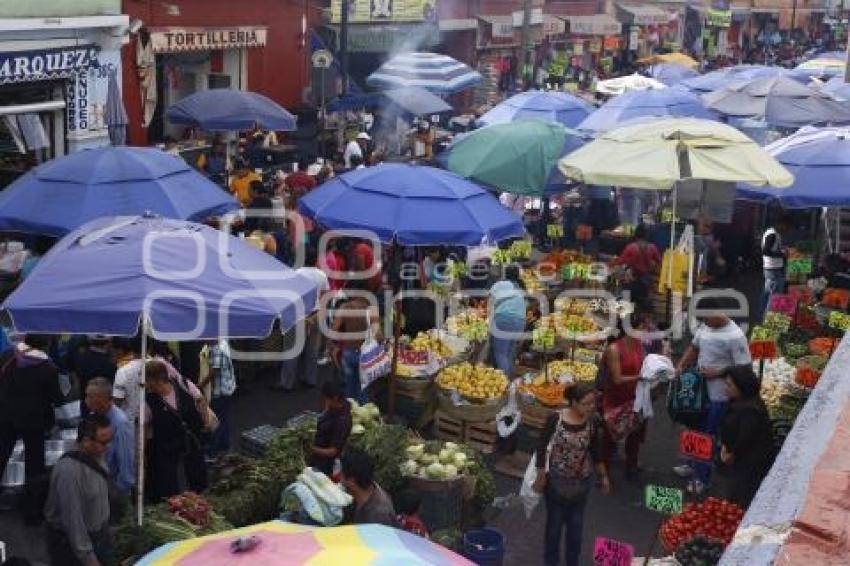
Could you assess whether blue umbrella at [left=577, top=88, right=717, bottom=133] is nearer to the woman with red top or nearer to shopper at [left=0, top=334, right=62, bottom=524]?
the woman with red top

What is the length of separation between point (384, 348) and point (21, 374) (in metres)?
3.71

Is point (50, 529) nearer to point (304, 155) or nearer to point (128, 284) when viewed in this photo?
point (128, 284)

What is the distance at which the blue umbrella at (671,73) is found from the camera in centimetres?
2888

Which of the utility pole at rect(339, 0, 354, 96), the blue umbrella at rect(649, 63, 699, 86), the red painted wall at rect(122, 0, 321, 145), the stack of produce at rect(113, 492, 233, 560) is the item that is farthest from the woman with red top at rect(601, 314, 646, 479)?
the blue umbrella at rect(649, 63, 699, 86)

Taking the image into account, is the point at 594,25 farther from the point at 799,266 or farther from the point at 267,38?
the point at 799,266

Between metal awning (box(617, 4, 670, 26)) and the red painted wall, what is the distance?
23.3m

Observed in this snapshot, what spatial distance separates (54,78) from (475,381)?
9.19 m

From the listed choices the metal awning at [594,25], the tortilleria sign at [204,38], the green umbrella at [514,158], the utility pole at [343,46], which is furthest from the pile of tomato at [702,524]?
the metal awning at [594,25]

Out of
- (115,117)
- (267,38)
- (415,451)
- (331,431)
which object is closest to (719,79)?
(267,38)

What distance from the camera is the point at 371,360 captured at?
9.91m

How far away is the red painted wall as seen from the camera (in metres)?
18.3

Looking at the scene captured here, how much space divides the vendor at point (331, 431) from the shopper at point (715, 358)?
10.9 feet

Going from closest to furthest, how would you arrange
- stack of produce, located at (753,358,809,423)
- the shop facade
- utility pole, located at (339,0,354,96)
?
stack of produce, located at (753,358,809,423) < the shop facade < utility pole, located at (339,0,354,96)

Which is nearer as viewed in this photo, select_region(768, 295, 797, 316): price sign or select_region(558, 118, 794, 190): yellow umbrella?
select_region(558, 118, 794, 190): yellow umbrella
